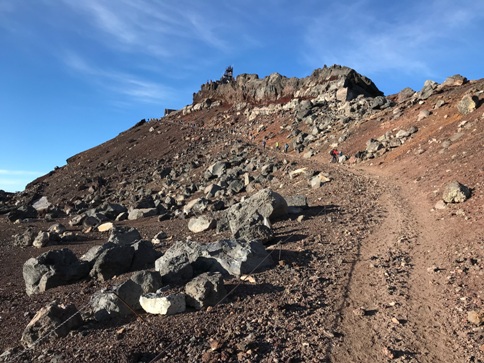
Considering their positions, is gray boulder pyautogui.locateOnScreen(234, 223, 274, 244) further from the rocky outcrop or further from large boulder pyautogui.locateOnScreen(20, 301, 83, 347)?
the rocky outcrop

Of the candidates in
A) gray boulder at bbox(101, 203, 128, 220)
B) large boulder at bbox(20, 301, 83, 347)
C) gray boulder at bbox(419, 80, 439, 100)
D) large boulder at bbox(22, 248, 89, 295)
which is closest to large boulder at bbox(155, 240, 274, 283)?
large boulder at bbox(20, 301, 83, 347)

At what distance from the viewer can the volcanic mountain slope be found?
6.27 m

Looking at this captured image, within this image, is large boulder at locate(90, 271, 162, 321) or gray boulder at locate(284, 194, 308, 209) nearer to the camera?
large boulder at locate(90, 271, 162, 321)

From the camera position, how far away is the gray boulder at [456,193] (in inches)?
526

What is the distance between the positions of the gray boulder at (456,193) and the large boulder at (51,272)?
44.6 ft

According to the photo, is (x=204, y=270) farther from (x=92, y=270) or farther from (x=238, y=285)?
(x=92, y=270)

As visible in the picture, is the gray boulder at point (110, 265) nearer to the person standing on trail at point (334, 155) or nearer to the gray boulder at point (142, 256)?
the gray boulder at point (142, 256)

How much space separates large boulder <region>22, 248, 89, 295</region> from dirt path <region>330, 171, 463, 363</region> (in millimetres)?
8733

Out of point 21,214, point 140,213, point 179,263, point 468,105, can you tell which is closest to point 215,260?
point 179,263

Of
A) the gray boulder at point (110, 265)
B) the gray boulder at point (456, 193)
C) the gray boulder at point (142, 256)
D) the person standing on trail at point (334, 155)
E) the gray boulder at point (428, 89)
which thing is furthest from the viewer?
the gray boulder at point (428, 89)

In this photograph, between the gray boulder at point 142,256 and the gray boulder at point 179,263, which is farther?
the gray boulder at point 142,256

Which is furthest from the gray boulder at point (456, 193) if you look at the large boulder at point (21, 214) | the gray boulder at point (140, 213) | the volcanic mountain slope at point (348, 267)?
the large boulder at point (21, 214)

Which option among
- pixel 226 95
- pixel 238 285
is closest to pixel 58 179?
pixel 226 95

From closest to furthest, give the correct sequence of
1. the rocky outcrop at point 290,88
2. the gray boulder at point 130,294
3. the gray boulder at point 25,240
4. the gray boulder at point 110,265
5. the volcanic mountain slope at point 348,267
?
the volcanic mountain slope at point 348,267 → the gray boulder at point 130,294 → the gray boulder at point 110,265 → the gray boulder at point 25,240 → the rocky outcrop at point 290,88
